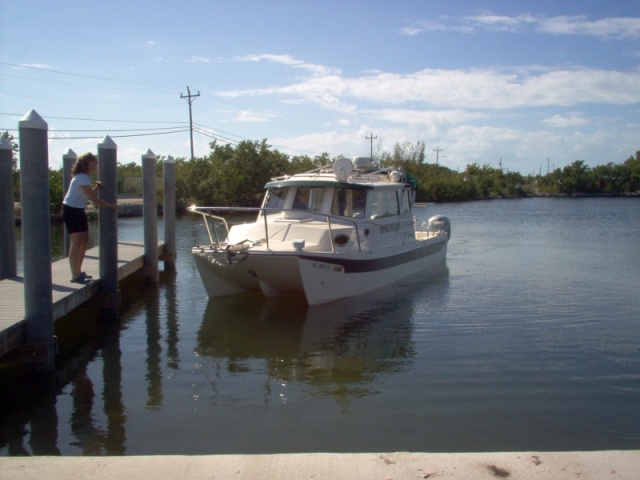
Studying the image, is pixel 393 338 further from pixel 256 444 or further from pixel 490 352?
pixel 256 444

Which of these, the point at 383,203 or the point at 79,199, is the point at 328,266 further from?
the point at 79,199

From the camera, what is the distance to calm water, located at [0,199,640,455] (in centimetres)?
633

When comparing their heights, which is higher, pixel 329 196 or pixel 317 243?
pixel 329 196

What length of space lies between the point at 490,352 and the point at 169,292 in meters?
8.04

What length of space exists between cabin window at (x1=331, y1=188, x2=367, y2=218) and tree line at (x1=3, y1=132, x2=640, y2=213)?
4.73 metres

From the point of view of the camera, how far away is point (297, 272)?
1174 centimetres

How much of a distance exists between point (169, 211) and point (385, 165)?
4503cm

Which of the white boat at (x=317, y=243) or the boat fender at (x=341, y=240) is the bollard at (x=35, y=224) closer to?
the white boat at (x=317, y=243)

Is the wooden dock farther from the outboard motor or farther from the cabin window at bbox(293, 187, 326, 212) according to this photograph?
the outboard motor

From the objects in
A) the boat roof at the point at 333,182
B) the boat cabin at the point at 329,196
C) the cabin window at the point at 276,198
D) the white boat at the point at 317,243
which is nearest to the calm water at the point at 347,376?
the white boat at the point at 317,243

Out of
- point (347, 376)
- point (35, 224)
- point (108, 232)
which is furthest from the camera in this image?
point (108, 232)

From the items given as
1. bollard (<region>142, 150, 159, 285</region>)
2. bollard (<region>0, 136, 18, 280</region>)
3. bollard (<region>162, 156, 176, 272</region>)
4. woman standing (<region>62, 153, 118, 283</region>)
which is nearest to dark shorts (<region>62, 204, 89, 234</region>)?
woman standing (<region>62, 153, 118, 283</region>)

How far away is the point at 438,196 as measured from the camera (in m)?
73.2

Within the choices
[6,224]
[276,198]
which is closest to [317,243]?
[276,198]
